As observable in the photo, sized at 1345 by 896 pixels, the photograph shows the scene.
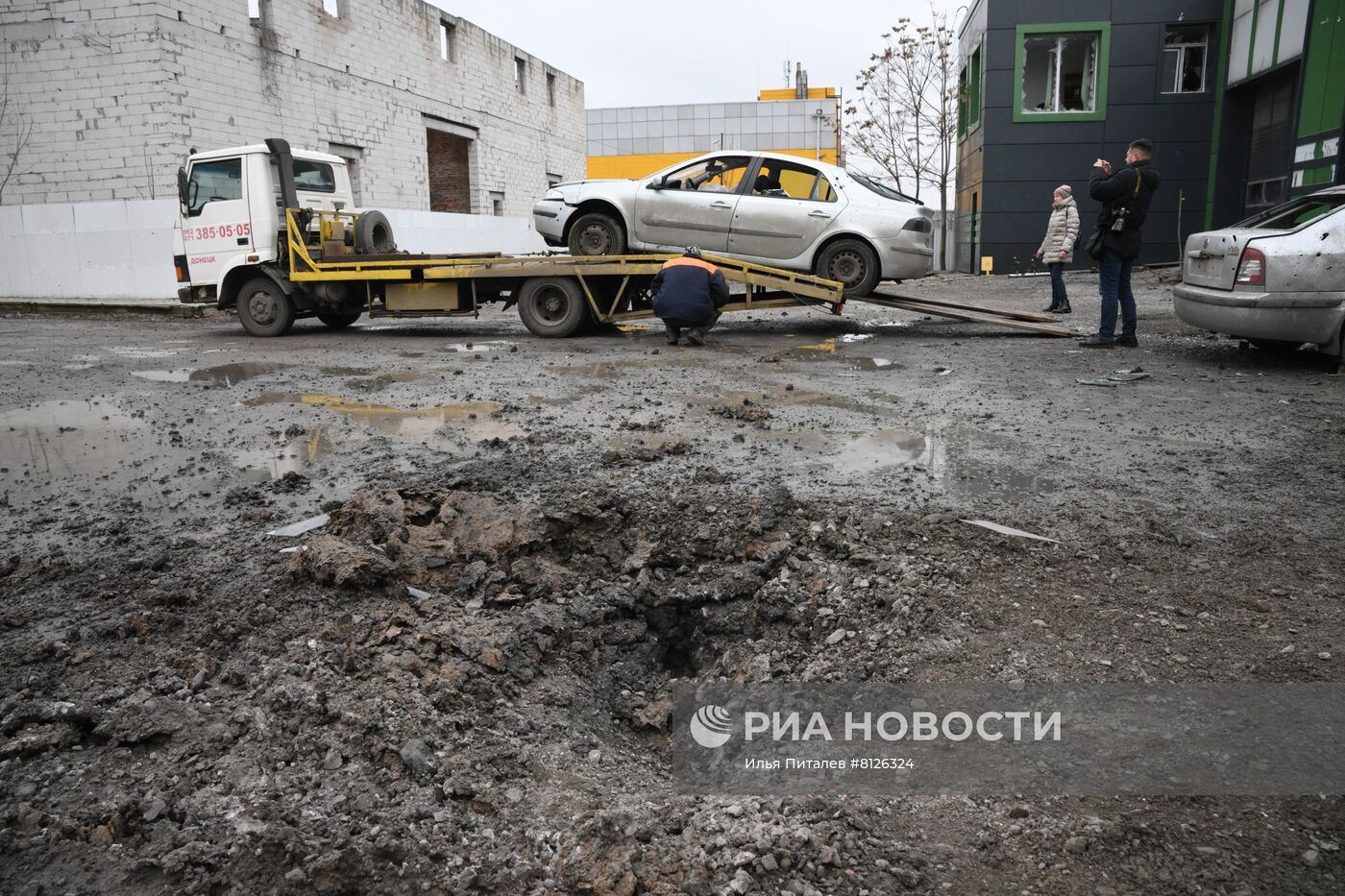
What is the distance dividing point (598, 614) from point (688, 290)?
642 centimetres

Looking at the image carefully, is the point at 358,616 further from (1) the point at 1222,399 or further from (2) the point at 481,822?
(1) the point at 1222,399

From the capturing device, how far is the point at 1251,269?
23.6 ft

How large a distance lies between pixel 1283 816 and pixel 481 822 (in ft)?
6.12

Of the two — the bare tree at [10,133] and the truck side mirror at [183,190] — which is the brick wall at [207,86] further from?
the truck side mirror at [183,190]

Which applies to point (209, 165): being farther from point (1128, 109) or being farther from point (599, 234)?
point (1128, 109)

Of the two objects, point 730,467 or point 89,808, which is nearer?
point 89,808

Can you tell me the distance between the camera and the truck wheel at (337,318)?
12016 millimetres

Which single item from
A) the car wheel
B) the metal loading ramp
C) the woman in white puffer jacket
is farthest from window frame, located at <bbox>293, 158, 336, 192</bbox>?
the woman in white puffer jacket

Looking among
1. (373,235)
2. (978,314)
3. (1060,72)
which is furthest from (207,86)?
(1060,72)

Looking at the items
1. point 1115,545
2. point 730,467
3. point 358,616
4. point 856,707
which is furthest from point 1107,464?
point 358,616

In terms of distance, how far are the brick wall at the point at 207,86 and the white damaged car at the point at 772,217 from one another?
8.90m

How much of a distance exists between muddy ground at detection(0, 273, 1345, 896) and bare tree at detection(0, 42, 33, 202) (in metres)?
11.9

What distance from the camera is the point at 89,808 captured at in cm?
217

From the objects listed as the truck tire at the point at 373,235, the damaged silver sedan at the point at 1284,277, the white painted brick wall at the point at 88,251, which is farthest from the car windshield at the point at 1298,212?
the white painted brick wall at the point at 88,251
